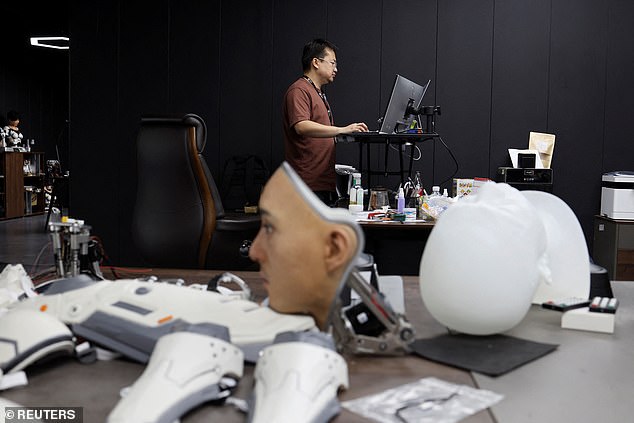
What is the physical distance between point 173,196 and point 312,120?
4.37ft

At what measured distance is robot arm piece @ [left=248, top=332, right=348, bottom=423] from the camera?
703 millimetres

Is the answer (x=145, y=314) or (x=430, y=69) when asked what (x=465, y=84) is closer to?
(x=430, y=69)

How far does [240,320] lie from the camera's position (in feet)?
3.17

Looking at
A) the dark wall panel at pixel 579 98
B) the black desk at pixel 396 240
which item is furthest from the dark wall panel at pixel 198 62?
the dark wall panel at pixel 579 98

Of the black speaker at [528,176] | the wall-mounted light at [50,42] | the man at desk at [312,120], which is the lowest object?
the black speaker at [528,176]

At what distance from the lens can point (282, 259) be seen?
38.3 inches

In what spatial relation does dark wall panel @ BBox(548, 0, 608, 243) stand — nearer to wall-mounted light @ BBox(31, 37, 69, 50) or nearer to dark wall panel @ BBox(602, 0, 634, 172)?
dark wall panel @ BBox(602, 0, 634, 172)

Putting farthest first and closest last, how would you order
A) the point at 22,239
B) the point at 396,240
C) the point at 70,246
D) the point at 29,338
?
the point at 22,239
the point at 396,240
the point at 70,246
the point at 29,338

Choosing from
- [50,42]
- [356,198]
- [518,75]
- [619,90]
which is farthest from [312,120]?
[50,42]

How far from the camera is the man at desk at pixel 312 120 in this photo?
425 centimetres

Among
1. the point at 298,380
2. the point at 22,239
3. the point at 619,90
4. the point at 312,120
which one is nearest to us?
the point at 298,380

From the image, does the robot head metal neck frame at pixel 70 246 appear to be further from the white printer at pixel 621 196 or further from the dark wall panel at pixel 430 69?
the white printer at pixel 621 196

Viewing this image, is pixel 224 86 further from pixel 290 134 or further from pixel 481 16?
pixel 481 16

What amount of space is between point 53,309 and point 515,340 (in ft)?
2.46
